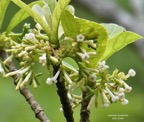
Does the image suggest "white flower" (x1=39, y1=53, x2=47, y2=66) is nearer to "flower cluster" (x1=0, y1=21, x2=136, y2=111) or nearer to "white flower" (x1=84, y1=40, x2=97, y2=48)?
"flower cluster" (x1=0, y1=21, x2=136, y2=111)

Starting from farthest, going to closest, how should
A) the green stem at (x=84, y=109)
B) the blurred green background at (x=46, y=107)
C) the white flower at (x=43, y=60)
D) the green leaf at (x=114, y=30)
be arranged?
the blurred green background at (x=46, y=107) < the green leaf at (x=114, y=30) < the green stem at (x=84, y=109) < the white flower at (x=43, y=60)

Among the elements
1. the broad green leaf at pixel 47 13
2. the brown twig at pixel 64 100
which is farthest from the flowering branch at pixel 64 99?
the broad green leaf at pixel 47 13

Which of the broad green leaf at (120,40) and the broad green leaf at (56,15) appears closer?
the broad green leaf at (56,15)

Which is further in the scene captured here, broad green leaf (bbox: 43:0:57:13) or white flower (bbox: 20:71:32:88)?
broad green leaf (bbox: 43:0:57:13)

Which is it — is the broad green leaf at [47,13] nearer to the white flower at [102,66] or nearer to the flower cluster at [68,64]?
the flower cluster at [68,64]

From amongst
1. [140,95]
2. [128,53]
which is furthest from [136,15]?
[128,53]

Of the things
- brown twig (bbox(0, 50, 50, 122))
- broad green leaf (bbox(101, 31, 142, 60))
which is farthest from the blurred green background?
broad green leaf (bbox(101, 31, 142, 60))
